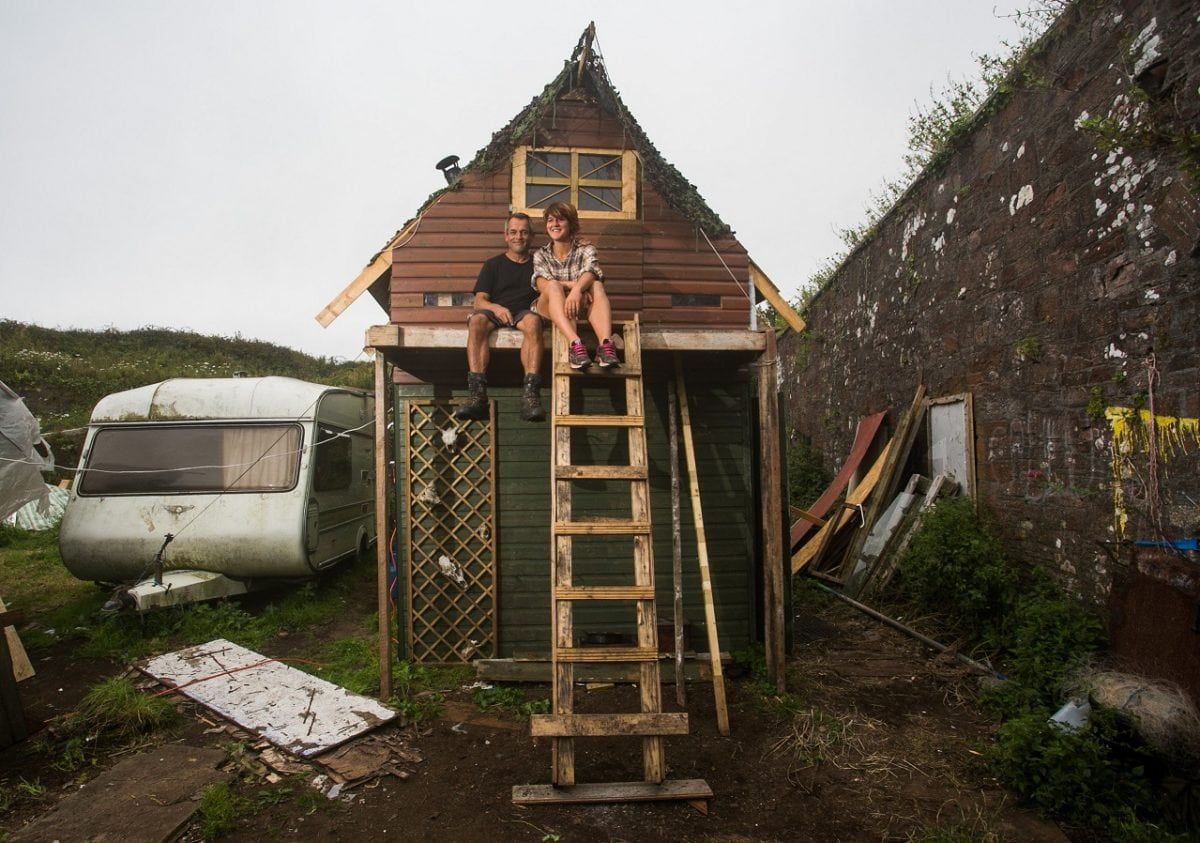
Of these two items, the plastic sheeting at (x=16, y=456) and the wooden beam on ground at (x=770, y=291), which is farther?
the plastic sheeting at (x=16, y=456)

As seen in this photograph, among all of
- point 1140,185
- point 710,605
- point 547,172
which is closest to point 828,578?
point 710,605

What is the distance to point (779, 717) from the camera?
15.9 feet

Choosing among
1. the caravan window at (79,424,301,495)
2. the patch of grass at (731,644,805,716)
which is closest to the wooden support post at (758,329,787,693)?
the patch of grass at (731,644,805,716)

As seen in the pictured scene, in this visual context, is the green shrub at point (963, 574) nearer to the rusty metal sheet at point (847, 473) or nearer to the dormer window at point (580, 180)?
the rusty metal sheet at point (847, 473)

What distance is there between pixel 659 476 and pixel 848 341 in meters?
7.30

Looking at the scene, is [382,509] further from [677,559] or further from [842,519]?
[842,519]

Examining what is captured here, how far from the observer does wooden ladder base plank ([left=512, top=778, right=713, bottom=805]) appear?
3688 millimetres

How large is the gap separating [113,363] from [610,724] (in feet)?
70.9

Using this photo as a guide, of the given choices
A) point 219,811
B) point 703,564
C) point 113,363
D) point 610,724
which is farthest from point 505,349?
point 113,363

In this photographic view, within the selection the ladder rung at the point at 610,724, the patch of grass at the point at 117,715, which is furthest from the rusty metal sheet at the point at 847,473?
the patch of grass at the point at 117,715

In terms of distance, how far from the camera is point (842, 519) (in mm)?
8883

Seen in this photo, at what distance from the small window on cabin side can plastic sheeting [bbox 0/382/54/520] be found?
3101 millimetres

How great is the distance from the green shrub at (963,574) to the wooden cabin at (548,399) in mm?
1925

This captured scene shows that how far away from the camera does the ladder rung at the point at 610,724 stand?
3680 mm
